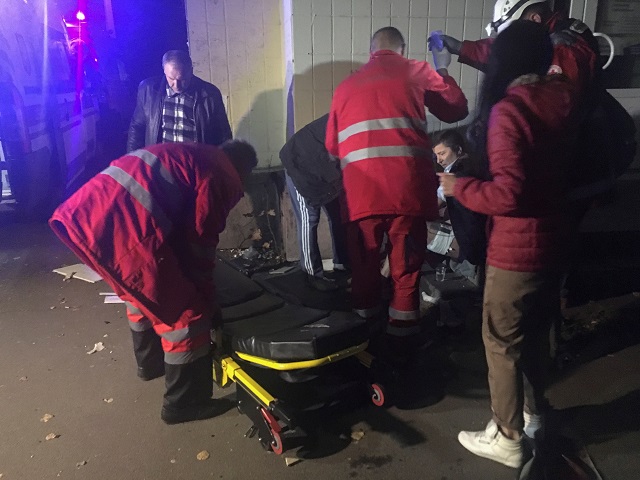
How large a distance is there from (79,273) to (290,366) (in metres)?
3.54

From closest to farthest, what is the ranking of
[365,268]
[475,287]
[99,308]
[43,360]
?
[365,268] → [43,360] → [475,287] → [99,308]

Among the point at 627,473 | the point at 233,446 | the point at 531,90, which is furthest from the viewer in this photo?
the point at 233,446

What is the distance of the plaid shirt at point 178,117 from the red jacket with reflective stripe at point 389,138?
2081 mm

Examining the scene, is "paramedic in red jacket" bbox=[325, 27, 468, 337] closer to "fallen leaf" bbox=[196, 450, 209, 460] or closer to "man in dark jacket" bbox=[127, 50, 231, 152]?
"fallen leaf" bbox=[196, 450, 209, 460]

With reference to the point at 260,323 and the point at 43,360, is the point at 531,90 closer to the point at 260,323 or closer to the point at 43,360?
the point at 260,323

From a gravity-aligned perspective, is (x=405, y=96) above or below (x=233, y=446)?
above

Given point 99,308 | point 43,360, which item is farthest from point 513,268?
point 99,308

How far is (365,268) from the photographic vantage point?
131 inches

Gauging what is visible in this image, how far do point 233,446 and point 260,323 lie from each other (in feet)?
2.27

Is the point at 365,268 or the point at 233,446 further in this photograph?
the point at 365,268

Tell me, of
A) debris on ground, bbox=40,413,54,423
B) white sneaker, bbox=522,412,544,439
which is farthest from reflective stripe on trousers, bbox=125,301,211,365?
white sneaker, bbox=522,412,544,439

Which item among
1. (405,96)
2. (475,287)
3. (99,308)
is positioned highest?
(405,96)

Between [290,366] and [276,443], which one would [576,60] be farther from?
[276,443]

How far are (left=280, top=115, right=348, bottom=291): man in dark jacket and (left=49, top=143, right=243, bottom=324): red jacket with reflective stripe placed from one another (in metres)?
1.18
